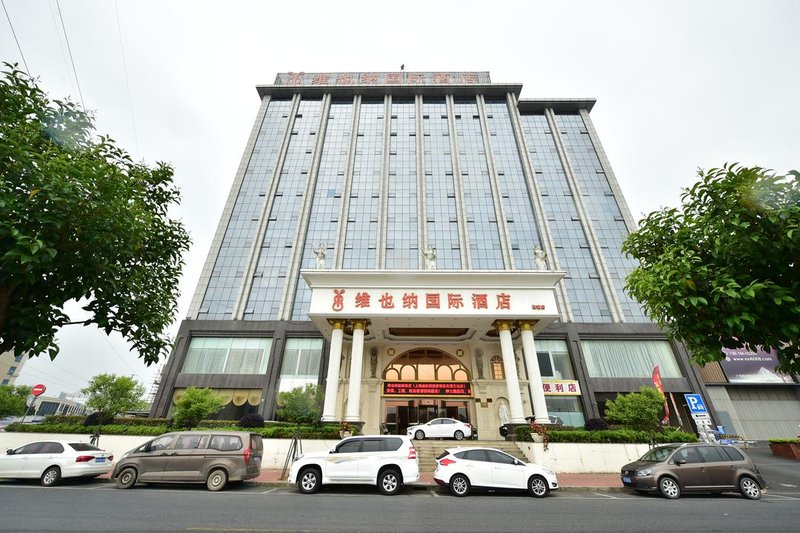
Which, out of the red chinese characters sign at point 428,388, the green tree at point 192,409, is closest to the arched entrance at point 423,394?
the red chinese characters sign at point 428,388

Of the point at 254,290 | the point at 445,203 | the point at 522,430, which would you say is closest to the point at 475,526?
the point at 522,430

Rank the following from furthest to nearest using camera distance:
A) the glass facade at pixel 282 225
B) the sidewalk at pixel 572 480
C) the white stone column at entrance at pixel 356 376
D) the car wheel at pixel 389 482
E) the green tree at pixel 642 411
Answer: the glass facade at pixel 282 225 < the white stone column at entrance at pixel 356 376 < the green tree at pixel 642 411 < the sidewalk at pixel 572 480 < the car wheel at pixel 389 482

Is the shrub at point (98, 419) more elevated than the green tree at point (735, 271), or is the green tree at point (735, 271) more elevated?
the green tree at point (735, 271)

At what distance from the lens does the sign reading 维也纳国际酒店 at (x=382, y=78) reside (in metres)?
47.9

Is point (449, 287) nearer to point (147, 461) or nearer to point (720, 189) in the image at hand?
point (720, 189)

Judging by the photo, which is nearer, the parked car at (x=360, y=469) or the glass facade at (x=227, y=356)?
the parked car at (x=360, y=469)

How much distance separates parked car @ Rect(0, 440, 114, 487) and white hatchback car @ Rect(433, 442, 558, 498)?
1216 centimetres

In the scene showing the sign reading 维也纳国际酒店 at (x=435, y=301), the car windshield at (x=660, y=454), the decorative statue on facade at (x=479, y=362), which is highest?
the sign reading 维也纳国际酒店 at (x=435, y=301)

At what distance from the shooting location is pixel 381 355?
26188mm

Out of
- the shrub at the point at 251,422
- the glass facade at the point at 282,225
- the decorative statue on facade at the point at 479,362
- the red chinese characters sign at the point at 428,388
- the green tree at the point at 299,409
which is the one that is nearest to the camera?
the shrub at the point at 251,422

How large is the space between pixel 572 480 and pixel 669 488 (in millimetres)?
3907

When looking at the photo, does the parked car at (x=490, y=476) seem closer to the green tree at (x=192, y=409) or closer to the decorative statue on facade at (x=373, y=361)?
the green tree at (x=192, y=409)

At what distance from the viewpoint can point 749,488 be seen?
1091cm

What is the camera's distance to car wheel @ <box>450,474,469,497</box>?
35.0 feet
